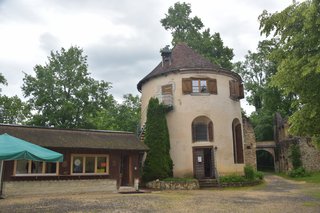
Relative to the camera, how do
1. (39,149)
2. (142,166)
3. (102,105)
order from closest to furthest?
(39,149)
(142,166)
(102,105)

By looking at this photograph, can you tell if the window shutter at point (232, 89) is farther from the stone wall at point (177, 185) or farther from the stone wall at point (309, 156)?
the stone wall at point (309, 156)

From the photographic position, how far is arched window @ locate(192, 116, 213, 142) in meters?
24.6

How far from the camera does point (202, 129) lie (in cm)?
2516

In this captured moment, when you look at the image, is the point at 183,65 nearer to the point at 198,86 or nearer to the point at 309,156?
the point at 198,86

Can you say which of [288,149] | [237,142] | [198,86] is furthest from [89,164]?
[288,149]

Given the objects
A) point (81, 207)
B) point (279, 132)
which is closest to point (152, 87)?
point (81, 207)

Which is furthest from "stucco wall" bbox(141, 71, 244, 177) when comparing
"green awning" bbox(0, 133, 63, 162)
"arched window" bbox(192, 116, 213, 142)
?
"green awning" bbox(0, 133, 63, 162)

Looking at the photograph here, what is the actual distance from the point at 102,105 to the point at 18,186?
18010 mm

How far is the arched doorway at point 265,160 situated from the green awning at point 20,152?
145ft

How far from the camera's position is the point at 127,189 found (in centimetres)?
2066

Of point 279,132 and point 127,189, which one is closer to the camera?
point 127,189

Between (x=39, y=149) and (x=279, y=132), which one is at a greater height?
(x=279, y=132)

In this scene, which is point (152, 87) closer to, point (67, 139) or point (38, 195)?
point (67, 139)

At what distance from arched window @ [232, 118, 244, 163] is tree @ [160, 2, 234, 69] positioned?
43.5ft
